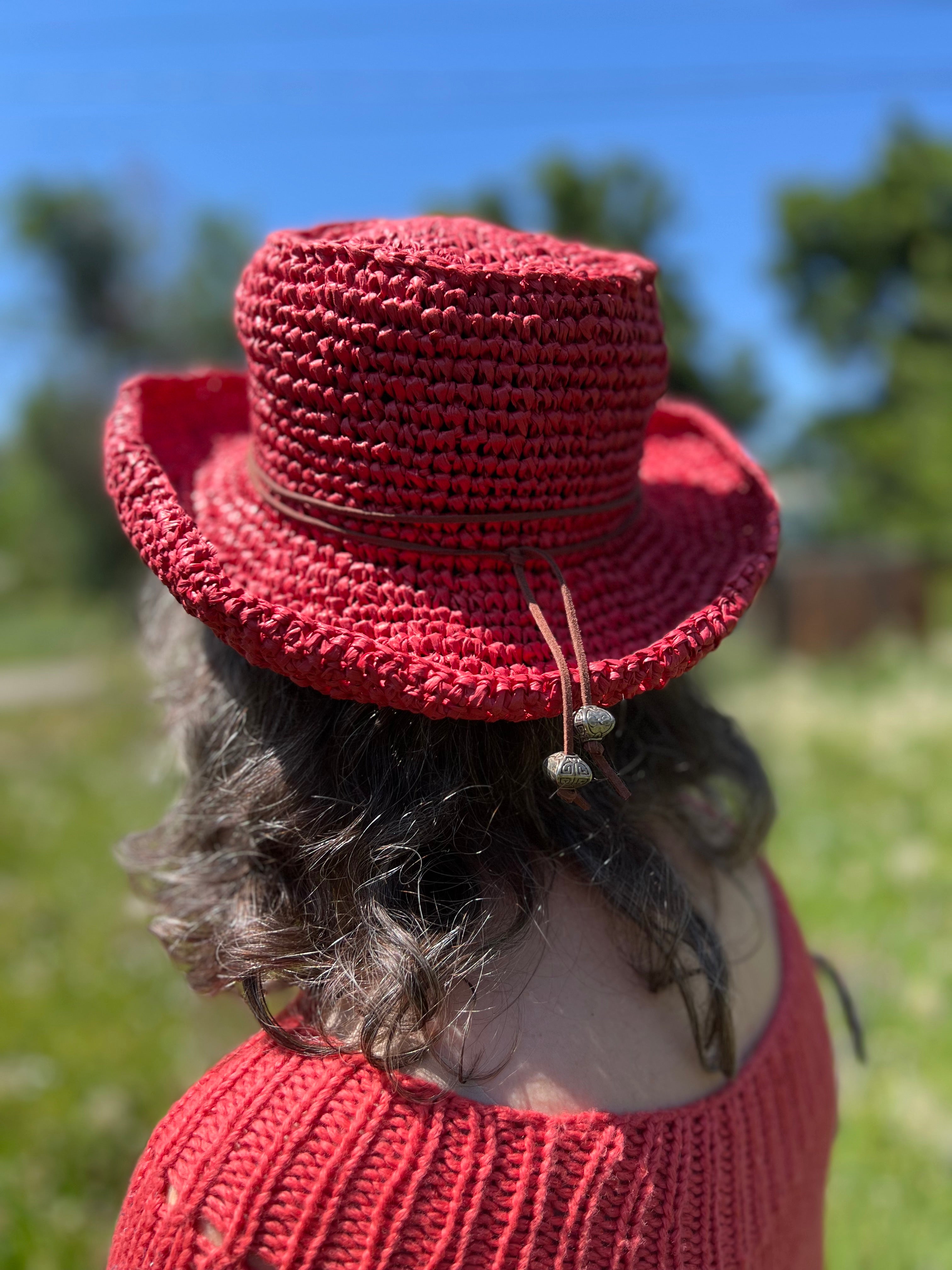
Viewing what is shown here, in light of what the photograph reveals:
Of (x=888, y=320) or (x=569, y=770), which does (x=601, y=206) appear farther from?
(x=569, y=770)

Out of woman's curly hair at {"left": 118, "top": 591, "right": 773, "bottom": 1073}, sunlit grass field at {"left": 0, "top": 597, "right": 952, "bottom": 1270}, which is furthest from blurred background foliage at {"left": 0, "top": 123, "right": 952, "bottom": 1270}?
woman's curly hair at {"left": 118, "top": 591, "right": 773, "bottom": 1073}

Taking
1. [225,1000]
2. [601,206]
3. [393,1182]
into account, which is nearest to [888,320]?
[601,206]

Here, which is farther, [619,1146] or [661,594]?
[661,594]

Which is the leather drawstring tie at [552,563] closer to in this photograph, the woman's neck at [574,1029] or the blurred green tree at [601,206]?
the woman's neck at [574,1029]

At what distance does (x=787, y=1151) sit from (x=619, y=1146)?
31 centimetres

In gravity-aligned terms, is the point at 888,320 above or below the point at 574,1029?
below

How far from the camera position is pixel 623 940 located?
39.6 inches

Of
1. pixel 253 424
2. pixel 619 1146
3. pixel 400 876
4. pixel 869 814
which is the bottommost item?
pixel 869 814

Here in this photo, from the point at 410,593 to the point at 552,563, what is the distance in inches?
6.0

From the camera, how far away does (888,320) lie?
14.0 m

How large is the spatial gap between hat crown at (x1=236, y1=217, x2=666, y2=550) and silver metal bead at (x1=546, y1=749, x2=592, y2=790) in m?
0.24

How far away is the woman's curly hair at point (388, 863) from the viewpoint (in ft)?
3.02

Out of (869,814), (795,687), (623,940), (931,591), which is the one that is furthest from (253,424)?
(931,591)

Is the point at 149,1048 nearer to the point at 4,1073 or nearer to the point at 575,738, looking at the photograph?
the point at 4,1073
